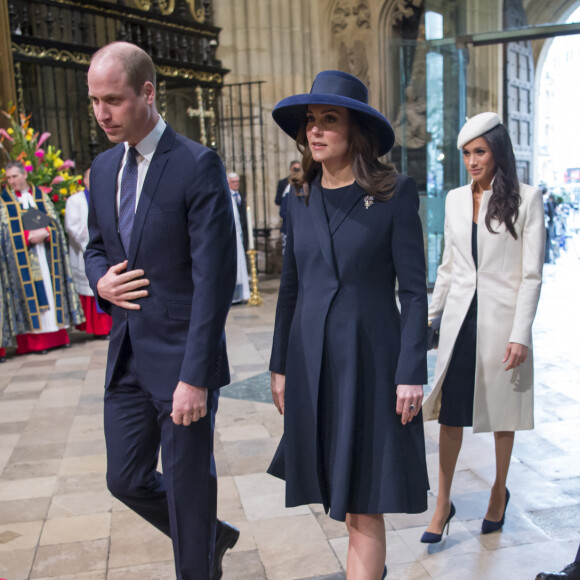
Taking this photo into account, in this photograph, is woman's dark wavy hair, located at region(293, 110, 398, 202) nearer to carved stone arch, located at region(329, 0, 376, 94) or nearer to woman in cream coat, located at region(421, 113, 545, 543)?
woman in cream coat, located at region(421, 113, 545, 543)

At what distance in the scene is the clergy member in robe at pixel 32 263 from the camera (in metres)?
7.19

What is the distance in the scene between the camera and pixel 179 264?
2176mm

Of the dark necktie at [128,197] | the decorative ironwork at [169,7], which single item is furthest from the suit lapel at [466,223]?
the decorative ironwork at [169,7]

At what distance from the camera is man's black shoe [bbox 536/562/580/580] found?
8.23 feet

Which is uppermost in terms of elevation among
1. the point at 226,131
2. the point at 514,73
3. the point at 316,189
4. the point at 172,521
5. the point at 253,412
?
the point at 514,73

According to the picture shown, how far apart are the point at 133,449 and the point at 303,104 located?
3.80 feet

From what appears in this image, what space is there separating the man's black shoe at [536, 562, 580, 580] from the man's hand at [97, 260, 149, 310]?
1.67m

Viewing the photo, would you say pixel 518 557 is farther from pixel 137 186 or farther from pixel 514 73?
pixel 514 73

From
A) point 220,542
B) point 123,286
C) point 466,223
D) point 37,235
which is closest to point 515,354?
point 466,223

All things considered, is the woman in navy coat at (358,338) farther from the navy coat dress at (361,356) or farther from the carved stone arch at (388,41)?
the carved stone arch at (388,41)

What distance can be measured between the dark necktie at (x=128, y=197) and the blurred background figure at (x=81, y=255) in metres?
5.68

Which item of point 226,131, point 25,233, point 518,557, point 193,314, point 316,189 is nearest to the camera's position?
point 193,314

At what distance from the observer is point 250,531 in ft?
10.3

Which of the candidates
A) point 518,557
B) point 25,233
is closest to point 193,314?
point 518,557
